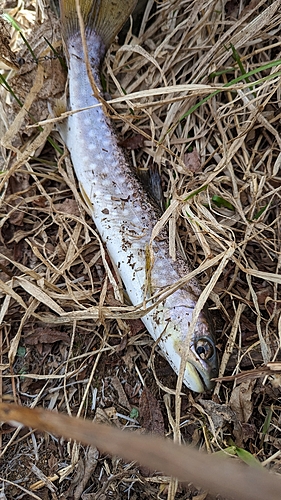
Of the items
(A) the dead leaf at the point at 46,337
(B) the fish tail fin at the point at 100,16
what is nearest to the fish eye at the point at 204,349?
(A) the dead leaf at the point at 46,337

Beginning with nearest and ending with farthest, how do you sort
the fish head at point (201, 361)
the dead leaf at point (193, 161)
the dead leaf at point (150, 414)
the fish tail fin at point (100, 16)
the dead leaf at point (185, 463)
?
the dead leaf at point (185, 463) → the fish head at point (201, 361) → the dead leaf at point (150, 414) → the fish tail fin at point (100, 16) → the dead leaf at point (193, 161)

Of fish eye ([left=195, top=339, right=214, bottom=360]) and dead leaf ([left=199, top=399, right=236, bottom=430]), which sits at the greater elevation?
fish eye ([left=195, top=339, right=214, bottom=360])

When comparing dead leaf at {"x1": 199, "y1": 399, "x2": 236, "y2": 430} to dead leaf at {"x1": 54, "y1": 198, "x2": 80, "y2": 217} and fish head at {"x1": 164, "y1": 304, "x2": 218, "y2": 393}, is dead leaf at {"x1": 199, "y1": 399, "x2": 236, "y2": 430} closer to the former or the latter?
fish head at {"x1": 164, "y1": 304, "x2": 218, "y2": 393}

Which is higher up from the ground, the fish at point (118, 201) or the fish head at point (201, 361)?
the fish at point (118, 201)

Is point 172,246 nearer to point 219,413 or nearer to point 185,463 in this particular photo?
point 219,413

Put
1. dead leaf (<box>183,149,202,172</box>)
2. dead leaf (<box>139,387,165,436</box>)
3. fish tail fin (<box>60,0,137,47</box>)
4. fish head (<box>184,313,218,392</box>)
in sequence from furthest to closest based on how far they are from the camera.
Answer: dead leaf (<box>183,149,202,172</box>), fish tail fin (<box>60,0,137,47</box>), dead leaf (<box>139,387,165,436</box>), fish head (<box>184,313,218,392</box>)

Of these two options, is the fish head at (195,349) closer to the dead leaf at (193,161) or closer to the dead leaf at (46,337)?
the dead leaf at (46,337)

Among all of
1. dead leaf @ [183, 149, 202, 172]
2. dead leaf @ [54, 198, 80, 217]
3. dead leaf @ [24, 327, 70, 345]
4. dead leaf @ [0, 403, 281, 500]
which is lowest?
dead leaf @ [24, 327, 70, 345]

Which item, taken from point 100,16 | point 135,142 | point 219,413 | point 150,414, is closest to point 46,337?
point 150,414

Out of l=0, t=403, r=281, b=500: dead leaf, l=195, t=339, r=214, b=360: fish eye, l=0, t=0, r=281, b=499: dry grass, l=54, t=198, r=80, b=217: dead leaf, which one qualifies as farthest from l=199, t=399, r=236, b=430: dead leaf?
l=0, t=403, r=281, b=500: dead leaf
